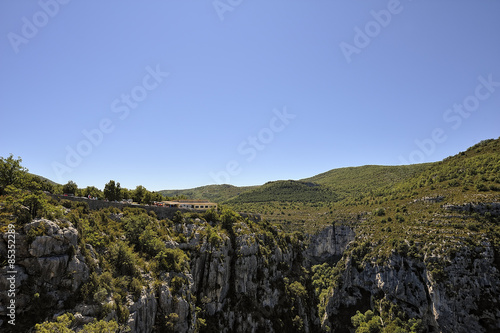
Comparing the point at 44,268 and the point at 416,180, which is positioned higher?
the point at 416,180

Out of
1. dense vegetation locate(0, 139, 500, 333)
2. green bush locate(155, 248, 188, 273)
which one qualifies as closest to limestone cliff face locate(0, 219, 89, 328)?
dense vegetation locate(0, 139, 500, 333)

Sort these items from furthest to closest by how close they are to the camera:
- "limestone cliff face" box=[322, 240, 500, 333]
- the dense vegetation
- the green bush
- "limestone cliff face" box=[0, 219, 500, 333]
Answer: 1. "limestone cliff face" box=[322, 240, 500, 333]
2. the green bush
3. the dense vegetation
4. "limestone cliff face" box=[0, 219, 500, 333]

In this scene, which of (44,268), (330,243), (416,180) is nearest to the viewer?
(44,268)

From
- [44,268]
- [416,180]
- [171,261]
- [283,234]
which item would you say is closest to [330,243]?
[416,180]

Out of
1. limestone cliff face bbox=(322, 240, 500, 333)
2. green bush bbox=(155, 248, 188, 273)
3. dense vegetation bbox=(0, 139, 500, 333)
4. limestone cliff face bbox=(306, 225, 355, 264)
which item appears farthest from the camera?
limestone cliff face bbox=(306, 225, 355, 264)

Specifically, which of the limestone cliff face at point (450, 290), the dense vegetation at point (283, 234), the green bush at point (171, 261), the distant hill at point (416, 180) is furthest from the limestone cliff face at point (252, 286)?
the distant hill at point (416, 180)

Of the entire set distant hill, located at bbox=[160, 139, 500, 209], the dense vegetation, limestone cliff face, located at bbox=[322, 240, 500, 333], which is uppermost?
distant hill, located at bbox=[160, 139, 500, 209]

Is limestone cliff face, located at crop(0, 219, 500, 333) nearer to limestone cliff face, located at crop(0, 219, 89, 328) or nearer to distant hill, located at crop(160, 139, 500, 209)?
limestone cliff face, located at crop(0, 219, 89, 328)

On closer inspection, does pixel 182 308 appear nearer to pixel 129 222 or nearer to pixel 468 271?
pixel 129 222

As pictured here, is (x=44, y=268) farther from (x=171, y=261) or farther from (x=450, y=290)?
(x=450, y=290)

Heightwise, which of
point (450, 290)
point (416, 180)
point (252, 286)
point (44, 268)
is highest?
point (416, 180)

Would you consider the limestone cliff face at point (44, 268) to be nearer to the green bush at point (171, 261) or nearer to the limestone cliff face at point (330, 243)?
the green bush at point (171, 261)

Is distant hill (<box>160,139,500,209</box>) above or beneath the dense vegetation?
above

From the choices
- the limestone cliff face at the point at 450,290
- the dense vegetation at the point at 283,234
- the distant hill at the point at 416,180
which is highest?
the distant hill at the point at 416,180
